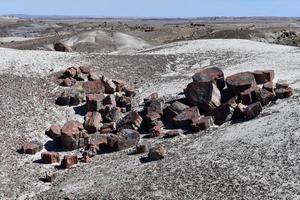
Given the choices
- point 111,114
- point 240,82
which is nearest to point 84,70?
point 111,114

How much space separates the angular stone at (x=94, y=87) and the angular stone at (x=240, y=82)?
7.37 m

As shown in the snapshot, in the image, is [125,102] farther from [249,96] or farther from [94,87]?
[249,96]

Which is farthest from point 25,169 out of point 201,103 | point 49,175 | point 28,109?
point 201,103

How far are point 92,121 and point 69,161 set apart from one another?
3.90 meters

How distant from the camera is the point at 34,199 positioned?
836 inches

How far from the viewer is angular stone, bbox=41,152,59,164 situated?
24.8 meters

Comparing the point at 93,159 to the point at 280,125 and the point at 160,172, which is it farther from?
the point at 280,125

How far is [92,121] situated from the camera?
27688 millimetres

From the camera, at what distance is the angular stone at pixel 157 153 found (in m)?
22.6

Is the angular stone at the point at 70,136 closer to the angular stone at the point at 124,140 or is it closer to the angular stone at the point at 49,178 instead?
the angular stone at the point at 124,140

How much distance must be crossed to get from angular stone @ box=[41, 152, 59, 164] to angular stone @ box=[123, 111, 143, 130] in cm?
387

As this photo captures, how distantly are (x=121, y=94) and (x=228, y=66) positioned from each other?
23.0 ft

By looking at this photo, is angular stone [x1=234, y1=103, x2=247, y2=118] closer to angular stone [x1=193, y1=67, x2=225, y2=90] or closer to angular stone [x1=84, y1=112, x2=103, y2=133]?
angular stone [x1=193, y1=67, x2=225, y2=90]

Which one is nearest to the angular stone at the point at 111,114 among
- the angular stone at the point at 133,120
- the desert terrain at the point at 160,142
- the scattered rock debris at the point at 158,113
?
the scattered rock debris at the point at 158,113
